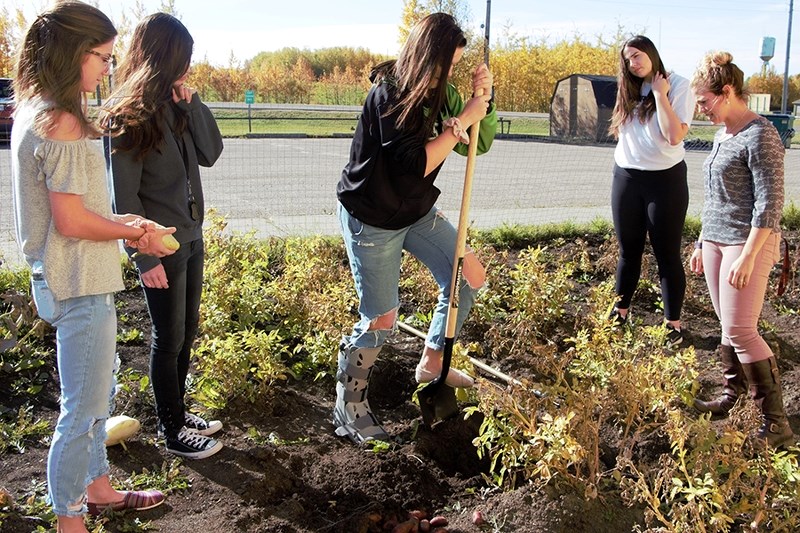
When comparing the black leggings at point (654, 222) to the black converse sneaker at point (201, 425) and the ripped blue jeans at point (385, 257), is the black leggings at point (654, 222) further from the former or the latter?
the black converse sneaker at point (201, 425)

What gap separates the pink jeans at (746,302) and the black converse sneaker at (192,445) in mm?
2449

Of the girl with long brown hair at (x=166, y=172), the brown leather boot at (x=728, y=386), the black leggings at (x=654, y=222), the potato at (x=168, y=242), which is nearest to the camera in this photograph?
the potato at (x=168, y=242)

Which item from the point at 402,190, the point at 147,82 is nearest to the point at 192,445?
the point at 402,190

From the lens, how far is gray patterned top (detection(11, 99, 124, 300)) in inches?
95.4

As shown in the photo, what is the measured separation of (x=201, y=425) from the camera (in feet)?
12.1

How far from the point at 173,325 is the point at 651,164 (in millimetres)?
3023

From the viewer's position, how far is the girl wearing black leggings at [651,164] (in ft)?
15.4

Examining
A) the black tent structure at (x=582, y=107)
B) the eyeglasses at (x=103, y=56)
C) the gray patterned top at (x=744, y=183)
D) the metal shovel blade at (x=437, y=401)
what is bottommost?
the metal shovel blade at (x=437, y=401)

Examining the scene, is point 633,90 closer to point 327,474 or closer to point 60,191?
point 327,474

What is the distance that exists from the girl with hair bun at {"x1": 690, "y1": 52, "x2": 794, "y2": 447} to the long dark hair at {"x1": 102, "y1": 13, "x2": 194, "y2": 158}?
2.41m

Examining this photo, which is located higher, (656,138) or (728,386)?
(656,138)

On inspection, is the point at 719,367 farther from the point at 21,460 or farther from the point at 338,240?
the point at 21,460

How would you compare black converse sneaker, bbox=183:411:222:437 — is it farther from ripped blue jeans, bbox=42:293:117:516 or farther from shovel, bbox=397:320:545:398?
shovel, bbox=397:320:545:398

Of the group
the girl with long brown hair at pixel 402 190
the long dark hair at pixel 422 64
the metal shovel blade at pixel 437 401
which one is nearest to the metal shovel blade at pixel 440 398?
the metal shovel blade at pixel 437 401
